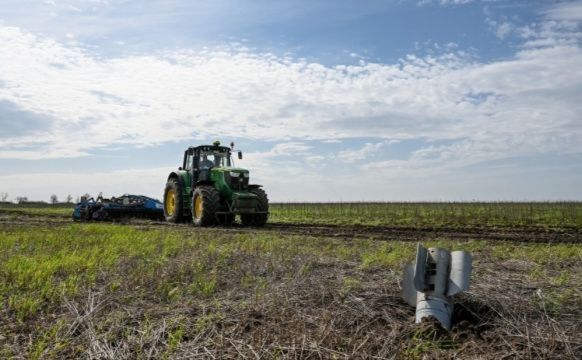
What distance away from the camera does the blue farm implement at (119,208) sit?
2105 cm

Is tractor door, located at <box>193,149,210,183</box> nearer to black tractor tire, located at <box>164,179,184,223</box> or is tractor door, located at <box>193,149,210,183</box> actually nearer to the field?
black tractor tire, located at <box>164,179,184,223</box>

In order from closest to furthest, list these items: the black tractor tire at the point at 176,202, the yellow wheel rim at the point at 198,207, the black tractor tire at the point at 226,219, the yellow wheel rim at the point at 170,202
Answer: the yellow wheel rim at the point at 198,207 < the black tractor tire at the point at 226,219 < the black tractor tire at the point at 176,202 < the yellow wheel rim at the point at 170,202

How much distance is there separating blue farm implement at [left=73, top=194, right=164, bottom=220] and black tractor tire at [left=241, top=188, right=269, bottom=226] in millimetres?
4862

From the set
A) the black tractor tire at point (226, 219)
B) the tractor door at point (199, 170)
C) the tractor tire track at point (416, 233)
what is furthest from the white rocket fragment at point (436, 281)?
the tractor door at point (199, 170)

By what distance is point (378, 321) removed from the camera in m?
4.46

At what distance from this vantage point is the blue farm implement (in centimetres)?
2105

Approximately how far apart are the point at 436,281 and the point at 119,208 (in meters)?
18.3

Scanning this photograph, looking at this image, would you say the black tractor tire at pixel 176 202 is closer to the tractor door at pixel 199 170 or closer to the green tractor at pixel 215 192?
the green tractor at pixel 215 192

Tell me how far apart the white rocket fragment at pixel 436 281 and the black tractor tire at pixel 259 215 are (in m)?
13.2

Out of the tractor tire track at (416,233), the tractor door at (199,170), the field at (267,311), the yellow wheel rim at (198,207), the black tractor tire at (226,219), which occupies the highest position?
the tractor door at (199,170)

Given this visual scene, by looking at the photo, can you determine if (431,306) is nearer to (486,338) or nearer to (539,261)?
(486,338)

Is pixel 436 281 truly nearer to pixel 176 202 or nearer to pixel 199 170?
pixel 199 170

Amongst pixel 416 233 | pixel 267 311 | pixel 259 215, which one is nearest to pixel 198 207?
pixel 259 215

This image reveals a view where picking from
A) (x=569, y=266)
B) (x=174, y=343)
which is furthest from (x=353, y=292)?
(x=569, y=266)
